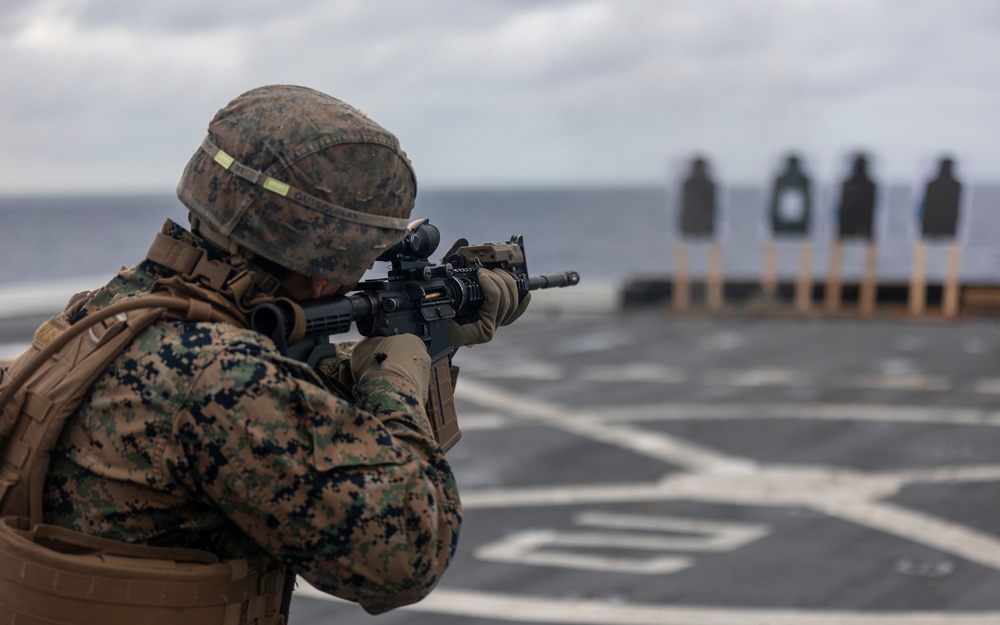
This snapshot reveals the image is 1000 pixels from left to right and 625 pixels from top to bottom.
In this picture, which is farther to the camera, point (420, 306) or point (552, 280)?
point (552, 280)

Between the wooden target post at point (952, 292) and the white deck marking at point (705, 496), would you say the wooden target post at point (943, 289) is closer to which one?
the wooden target post at point (952, 292)

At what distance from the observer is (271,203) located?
2.21m

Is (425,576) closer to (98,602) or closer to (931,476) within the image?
(98,602)

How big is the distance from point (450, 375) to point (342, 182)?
0.72 metres

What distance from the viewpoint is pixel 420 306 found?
277 centimetres

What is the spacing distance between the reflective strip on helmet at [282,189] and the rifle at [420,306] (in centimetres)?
22

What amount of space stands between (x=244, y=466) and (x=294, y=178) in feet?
1.97

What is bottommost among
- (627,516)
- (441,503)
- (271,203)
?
(627,516)

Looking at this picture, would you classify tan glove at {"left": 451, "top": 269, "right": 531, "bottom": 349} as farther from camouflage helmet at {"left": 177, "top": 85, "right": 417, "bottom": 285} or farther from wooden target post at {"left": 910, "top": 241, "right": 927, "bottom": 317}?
wooden target post at {"left": 910, "top": 241, "right": 927, "bottom": 317}

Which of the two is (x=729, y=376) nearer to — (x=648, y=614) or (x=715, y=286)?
(x=715, y=286)

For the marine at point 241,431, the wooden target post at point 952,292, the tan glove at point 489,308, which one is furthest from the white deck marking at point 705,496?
the wooden target post at point 952,292

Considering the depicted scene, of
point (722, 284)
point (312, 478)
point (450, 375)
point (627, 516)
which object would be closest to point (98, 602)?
point (312, 478)

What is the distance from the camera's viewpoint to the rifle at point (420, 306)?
244cm

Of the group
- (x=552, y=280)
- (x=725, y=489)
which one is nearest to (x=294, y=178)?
(x=552, y=280)
